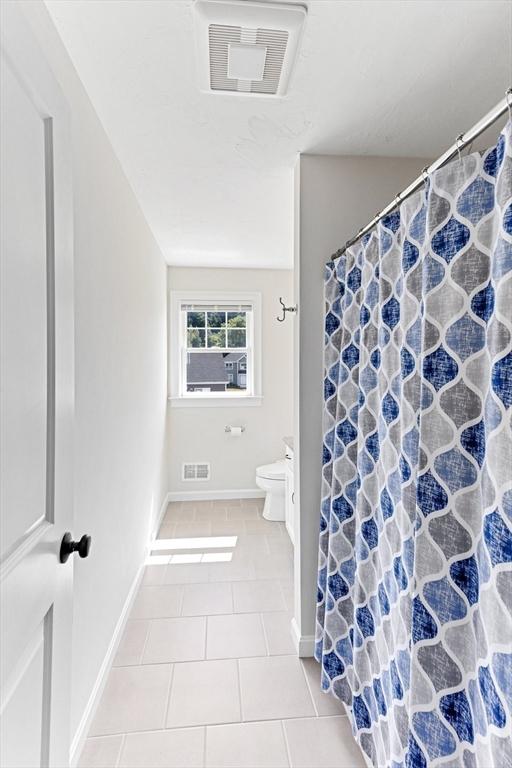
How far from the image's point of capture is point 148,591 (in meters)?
2.59

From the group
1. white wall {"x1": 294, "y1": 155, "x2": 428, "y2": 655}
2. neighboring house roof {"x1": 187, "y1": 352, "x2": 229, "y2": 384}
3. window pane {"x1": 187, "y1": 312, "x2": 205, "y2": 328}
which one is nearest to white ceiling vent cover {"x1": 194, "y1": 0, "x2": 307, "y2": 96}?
white wall {"x1": 294, "y1": 155, "x2": 428, "y2": 655}

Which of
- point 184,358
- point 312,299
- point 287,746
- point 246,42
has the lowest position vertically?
point 287,746

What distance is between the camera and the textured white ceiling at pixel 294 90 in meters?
1.20

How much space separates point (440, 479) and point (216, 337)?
359 centimetres

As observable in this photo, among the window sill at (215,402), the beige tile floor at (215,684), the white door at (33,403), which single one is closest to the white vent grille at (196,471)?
the window sill at (215,402)

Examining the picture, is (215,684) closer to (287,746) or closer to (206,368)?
(287,746)

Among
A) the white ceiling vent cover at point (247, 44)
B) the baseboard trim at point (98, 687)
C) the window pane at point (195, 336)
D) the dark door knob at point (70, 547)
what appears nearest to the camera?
the dark door knob at point (70, 547)

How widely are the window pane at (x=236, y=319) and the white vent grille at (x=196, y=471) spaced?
1.48 metres

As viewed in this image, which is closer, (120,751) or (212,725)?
(120,751)

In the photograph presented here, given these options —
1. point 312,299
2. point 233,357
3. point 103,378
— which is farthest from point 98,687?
point 233,357

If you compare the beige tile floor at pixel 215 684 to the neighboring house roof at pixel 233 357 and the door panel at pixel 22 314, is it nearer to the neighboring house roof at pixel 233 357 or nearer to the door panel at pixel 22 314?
the door panel at pixel 22 314

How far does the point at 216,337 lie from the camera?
4410 millimetres

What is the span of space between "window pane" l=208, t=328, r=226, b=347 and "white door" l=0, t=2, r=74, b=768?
3370 millimetres

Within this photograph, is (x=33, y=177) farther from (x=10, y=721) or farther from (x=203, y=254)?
(x=203, y=254)
